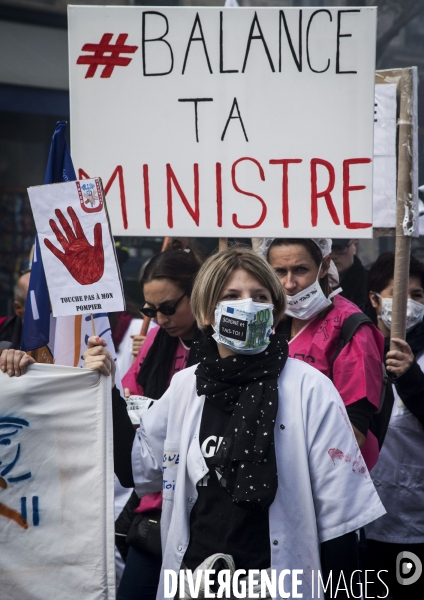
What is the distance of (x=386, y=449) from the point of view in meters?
3.45

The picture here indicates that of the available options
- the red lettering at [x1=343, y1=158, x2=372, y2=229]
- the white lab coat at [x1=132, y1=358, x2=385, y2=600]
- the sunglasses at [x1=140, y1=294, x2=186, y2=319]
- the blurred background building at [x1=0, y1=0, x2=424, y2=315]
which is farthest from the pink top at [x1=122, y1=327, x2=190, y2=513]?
the blurred background building at [x1=0, y1=0, x2=424, y2=315]

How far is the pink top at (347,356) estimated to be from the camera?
2652 mm

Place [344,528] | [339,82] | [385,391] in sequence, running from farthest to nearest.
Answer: [339,82] < [385,391] < [344,528]

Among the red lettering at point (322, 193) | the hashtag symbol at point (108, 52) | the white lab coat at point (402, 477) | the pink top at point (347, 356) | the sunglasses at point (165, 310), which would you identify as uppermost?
the hashtag symbol at point (108, 52)

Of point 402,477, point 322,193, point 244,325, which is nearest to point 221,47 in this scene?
point 322,193

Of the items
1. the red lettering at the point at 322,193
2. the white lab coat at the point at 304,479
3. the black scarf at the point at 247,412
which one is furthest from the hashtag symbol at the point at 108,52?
the white lab coat at the point at 304,479

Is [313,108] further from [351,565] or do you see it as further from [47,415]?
[351,565]

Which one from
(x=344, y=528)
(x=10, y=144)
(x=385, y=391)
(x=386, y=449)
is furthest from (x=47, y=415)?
(x=10, y=144)

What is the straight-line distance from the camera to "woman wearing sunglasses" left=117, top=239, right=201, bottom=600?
2.99m

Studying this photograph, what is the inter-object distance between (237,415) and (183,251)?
1365mm

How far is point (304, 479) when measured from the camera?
2.19 m

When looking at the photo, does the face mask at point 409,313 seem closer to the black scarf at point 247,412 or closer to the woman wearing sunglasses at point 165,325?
the woman wearing sunglasses at point 165,325

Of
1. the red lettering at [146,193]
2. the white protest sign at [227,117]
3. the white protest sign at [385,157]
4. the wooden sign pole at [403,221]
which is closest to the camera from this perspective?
the wooden sign pole at [403,221]

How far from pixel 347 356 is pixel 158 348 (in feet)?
2.83
